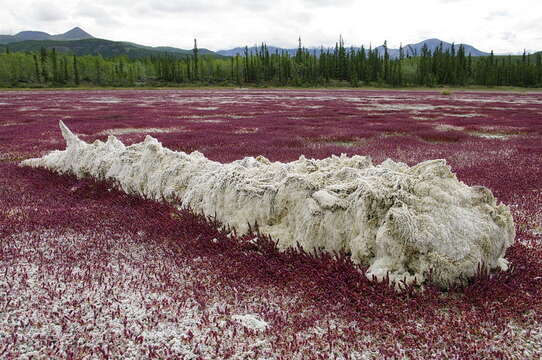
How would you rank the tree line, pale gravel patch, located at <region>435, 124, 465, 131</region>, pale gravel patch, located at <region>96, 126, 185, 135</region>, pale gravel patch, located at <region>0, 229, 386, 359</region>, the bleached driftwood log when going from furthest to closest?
the tree line
pale gravel patch, located at <region>435, 124, 465, 131</region>
pale gravel patch, located at <region>96, 126, 185, 135</region>
the bleached driftwood log
pale gravel patch, located at <region>0, 229, 386, 359</region>

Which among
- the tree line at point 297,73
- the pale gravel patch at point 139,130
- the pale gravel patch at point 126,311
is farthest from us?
the tree line at point 297,73

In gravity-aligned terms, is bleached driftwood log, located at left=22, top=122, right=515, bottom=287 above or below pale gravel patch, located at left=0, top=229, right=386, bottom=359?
above

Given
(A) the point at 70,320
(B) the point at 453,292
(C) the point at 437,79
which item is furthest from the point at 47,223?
(C) the point at 437,79

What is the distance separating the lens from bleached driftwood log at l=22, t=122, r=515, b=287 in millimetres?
5270

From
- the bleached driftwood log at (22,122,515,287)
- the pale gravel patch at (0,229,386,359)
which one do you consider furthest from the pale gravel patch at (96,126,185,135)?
the pale gravel patch at (0,229,386,359)

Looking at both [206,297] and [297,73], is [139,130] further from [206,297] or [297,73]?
[297,73]

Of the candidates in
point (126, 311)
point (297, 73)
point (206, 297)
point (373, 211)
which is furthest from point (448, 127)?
point (297, 73)

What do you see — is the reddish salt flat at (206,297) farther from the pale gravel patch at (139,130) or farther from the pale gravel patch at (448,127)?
the pale gravel patch at (448,127)

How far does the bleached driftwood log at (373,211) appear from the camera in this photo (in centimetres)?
527

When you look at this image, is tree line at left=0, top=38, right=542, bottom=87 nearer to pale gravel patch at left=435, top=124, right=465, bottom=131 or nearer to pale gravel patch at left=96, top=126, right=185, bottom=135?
pale gravel patch at left=435, top=124, right=465, bottom=131

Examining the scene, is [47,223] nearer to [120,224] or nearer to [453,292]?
[120,224]

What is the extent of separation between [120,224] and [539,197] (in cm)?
959

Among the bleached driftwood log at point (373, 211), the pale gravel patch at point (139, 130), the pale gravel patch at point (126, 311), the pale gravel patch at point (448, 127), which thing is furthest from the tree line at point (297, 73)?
the pale gravel patch at point (126, 311)

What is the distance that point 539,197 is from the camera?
31.6ft
